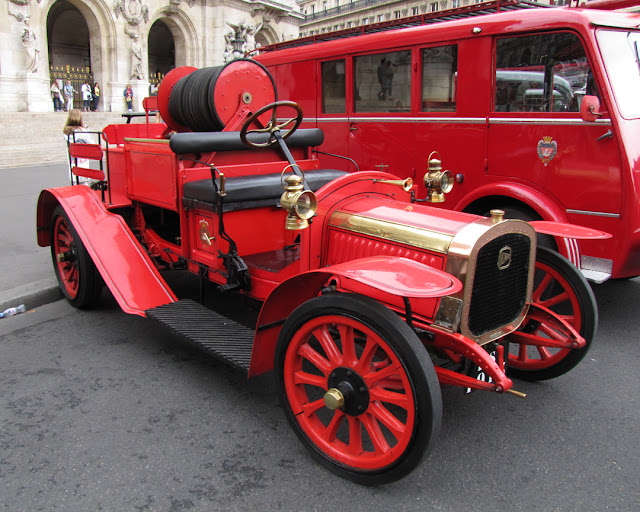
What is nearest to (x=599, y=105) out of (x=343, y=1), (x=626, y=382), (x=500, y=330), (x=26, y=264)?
(x=626, y=382)

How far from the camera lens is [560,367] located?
3.14 metres

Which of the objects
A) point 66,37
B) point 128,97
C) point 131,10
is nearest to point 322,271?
point 128,97

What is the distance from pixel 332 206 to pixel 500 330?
1099mm

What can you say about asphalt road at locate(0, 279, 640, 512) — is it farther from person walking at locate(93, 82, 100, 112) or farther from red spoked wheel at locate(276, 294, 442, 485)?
person walking at locate(93, 82, 100, 112)

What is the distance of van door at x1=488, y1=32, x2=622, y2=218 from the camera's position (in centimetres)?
420

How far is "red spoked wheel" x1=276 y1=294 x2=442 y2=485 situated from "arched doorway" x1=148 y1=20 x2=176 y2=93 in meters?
36.4

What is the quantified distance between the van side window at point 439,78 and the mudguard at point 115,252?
3241 millimetres

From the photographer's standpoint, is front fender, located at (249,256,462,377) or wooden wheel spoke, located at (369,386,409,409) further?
wooden wheel spoke, located at (369,386,409,409)

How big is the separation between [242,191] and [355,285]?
4.15 ft

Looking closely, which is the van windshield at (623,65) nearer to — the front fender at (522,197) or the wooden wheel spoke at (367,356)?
the front fender at (522,197)

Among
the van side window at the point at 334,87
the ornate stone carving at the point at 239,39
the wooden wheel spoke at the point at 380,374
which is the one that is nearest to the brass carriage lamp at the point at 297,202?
Answer: the wooden wheel spoke at the point at 380,374

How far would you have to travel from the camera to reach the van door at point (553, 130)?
4.20 metres

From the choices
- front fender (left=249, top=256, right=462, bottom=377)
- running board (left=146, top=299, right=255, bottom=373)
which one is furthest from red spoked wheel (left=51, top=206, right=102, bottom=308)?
front fender (left=249, top=256, right=462, bottom=377)

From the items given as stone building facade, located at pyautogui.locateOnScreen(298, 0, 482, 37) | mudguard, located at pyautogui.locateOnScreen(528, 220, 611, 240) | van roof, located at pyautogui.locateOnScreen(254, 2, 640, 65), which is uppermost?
stone building facade, located at pyautogui.locateOnScreen(298, 0, 482, 37)
